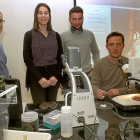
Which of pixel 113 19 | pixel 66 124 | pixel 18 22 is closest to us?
pixel 66 124

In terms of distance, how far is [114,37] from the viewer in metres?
1.76

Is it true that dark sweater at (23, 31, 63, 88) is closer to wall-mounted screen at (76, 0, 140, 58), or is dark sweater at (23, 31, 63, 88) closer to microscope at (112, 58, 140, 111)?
microscope at (112, 58, 140, 111)

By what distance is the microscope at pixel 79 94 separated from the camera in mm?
905

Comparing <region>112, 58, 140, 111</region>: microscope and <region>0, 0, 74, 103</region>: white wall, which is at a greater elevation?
<region>0, 0, 74, 103</region>: white wall

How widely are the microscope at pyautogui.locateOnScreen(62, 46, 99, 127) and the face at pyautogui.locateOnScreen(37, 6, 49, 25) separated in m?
1.07

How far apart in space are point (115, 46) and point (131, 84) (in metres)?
0.76

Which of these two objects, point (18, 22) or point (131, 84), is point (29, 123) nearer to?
point (131, 84)

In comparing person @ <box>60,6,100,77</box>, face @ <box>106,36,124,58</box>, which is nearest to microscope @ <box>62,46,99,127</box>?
face @ <box>106,36,124,58</box>

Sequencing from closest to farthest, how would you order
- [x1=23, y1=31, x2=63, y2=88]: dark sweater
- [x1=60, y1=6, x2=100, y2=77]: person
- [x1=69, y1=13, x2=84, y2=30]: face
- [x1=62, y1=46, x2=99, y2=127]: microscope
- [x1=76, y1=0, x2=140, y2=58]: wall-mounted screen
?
[x1=62, y1=46, x2=99, y2=127]: microscope, [x1=23, y1=31, x2=63, y2=88]: dark sweater, [x1=69, y1=13, x2=84, y2=30]: face, [x1=60, y1=6, x2=100, y2=77]: person, [x1=76, y1=0, x2=140, y2=58]: wall-mounted screen

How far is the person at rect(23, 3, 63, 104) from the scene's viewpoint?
1892mm

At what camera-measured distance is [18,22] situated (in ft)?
8.71

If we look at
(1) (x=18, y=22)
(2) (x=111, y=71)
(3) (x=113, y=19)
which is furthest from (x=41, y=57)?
(3) (x=113, y=19)

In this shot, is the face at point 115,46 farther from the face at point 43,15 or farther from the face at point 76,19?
the face at point 43,15

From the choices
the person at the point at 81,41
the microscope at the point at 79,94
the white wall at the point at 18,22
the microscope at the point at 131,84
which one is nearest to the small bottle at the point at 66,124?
the microscope at the point at 79,94
